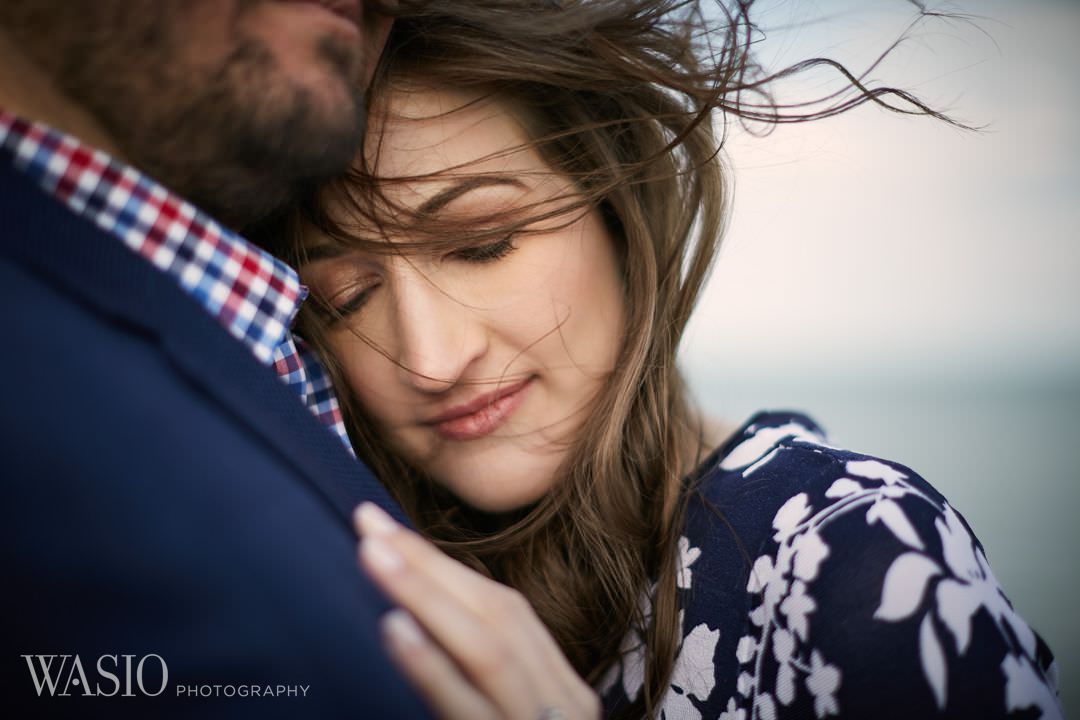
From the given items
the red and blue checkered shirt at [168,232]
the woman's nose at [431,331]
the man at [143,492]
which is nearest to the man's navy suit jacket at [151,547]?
the man at [143,492]

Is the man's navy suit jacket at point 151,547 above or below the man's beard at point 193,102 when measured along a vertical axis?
below

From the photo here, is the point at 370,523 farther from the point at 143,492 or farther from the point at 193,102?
the point at 193,102

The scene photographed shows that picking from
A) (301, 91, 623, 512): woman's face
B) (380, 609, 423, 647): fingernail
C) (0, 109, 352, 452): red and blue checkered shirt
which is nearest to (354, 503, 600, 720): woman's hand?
(380, 609, 423, 647): fingernail

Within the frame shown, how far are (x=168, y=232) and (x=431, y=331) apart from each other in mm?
474

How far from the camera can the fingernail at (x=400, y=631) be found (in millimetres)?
646

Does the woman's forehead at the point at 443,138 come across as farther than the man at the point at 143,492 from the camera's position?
Yes

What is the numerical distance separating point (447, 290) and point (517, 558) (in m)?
0.61

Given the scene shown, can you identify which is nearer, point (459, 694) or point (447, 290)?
point (459, 694)

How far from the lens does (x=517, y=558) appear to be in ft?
4.93

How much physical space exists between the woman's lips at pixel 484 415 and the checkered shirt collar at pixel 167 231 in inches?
16.6

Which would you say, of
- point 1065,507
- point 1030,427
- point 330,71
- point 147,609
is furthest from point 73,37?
point 1030,427

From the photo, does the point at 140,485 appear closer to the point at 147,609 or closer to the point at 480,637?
the point at 147,609

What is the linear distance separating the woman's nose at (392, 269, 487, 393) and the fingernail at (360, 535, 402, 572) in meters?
0.58

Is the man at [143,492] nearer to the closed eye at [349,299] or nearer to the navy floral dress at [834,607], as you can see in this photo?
the closed eye at [349,299]
